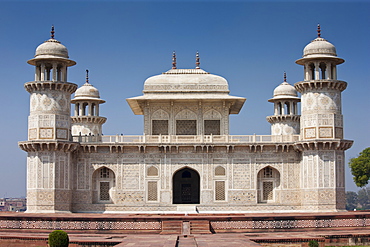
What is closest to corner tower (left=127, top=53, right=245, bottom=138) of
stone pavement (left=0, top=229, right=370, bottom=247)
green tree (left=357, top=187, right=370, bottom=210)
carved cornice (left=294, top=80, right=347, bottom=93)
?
carved cornice (left=294, top=80, right=347, bottom=93)

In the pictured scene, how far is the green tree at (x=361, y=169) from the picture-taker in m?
43.7

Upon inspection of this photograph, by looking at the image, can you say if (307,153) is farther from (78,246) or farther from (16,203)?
(16,203)

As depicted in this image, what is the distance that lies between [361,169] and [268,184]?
57.9ft

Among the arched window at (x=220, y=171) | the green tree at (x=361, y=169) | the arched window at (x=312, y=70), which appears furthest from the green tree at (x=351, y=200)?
the arched window at (x=220, y=171)

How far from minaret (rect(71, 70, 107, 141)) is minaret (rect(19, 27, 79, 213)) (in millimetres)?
9082

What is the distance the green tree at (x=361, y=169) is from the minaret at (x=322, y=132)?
17.7m

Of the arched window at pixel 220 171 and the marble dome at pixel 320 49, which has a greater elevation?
the marble dome at pixel 320 49

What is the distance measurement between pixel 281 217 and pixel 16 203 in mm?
127695

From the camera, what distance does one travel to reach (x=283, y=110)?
38.2 m

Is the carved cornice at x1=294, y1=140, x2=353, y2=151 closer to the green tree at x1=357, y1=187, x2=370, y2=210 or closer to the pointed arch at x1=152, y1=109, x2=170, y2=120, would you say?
the pointed arch at x1=152, y1=109, x2=170, y2=120

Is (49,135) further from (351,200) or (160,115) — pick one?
(351,200)

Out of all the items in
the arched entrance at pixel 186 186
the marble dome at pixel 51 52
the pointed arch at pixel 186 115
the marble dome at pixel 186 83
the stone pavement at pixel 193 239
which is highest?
the marble dome at pixel 51 52

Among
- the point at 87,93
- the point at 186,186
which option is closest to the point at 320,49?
the point at 186,186

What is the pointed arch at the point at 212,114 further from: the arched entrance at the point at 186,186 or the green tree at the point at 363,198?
the green tree at the point at 363,198
